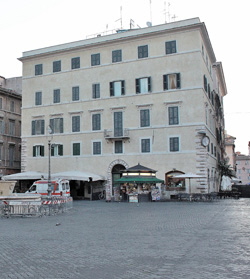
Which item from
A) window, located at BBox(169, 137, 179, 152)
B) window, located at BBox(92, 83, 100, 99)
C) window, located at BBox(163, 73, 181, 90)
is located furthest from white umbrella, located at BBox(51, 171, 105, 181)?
window, located at BBox(163, 73, 181, 90)

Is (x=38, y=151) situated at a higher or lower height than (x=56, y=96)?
lower

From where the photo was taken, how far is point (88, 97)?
39250mm

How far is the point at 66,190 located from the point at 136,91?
39.0 feet

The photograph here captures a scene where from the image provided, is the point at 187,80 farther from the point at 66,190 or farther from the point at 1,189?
the point at 1,189

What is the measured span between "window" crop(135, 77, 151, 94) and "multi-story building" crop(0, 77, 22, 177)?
17520 mm

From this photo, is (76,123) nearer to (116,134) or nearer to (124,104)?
(116,134)

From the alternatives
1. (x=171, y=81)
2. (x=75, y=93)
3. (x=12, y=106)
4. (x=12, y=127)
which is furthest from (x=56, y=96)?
(x=171, y=81)

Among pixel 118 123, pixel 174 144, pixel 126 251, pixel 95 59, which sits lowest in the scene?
pixel 126 251

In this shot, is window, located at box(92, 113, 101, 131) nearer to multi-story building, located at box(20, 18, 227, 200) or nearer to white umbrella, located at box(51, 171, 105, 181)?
multi-story building, located at box(20, 18, 227, 200)

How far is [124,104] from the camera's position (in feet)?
123

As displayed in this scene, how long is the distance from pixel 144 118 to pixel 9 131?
18.6 meters

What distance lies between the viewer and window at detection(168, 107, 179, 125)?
35.4 m

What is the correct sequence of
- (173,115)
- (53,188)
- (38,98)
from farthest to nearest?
(38,98) → (173,115) → (53,188)

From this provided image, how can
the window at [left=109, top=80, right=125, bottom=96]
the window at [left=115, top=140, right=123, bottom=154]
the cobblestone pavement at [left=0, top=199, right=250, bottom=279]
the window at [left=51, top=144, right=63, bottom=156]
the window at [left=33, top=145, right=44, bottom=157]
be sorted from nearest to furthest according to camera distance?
the cobblestone pavement at [left=0, top=199, right=250, bottom=279]
the window at [left=115, top=140, right=123, bottom=154]
the window at [left=109, top=80, right=125, bottom=96]
the window at [left=51, top=144, right=63, bottom=156]
the window at [left=33, top=145, right=44, bottom=157]
